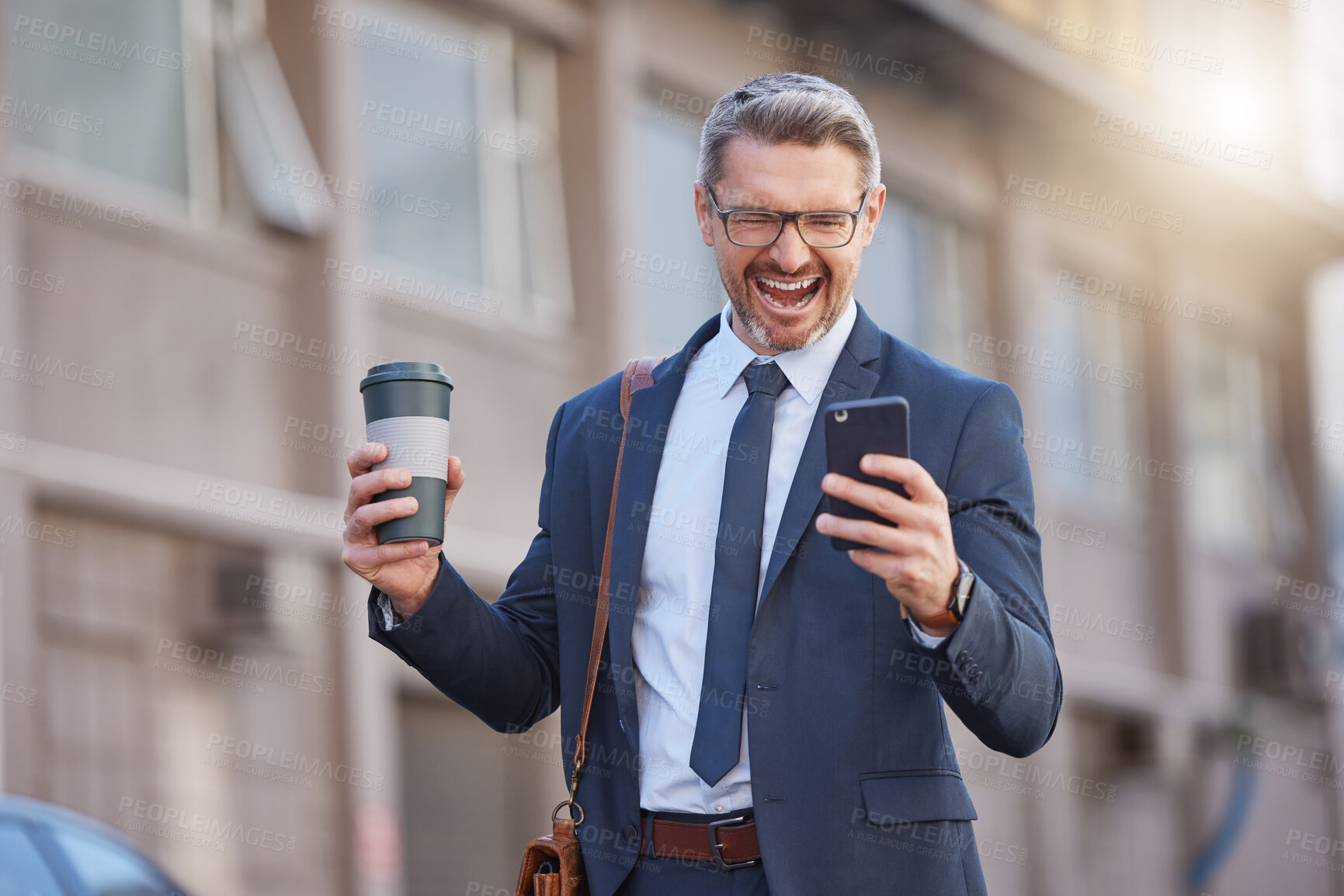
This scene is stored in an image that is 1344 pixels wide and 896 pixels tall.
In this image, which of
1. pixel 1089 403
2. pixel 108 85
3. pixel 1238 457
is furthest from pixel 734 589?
pixel 1238 457

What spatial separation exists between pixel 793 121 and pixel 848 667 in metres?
0.86

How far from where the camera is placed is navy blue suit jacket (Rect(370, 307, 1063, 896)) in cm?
238

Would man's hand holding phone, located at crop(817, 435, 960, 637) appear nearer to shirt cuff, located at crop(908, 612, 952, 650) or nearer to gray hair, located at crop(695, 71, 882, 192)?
shirt cuff, located at crop(908, 612, 952, 650)

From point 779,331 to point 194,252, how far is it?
6.79m

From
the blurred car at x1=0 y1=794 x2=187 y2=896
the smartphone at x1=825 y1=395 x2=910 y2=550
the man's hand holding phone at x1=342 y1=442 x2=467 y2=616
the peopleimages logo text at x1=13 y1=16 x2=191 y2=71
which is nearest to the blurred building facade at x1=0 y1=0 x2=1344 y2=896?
the peopleimages logo text at x1=13 y1=16 x2=191 y2=71

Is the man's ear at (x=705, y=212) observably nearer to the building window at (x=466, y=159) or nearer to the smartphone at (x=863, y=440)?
the smartphone at (x=863, y=440)

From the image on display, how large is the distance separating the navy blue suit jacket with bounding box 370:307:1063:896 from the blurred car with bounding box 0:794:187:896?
1.82 m

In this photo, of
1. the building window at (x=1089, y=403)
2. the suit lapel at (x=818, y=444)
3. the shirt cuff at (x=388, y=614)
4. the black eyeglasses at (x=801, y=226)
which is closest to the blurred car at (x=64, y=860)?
the shirt cuff at (x=388, y=614)

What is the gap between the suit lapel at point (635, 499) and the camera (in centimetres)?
262

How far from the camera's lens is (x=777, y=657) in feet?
8.09

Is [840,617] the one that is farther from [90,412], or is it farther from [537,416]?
[537,416]

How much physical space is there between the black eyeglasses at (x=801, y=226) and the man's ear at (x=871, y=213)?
0.13ft

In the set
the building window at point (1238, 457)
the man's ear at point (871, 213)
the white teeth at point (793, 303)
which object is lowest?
the white teeth at point (793, 303)

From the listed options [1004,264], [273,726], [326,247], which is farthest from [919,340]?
[273,726]
